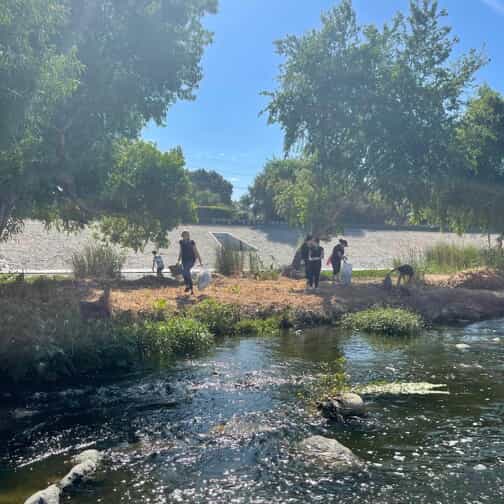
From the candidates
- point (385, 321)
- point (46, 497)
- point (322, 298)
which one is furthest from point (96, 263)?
point (46, 497)

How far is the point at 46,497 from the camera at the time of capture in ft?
15.5

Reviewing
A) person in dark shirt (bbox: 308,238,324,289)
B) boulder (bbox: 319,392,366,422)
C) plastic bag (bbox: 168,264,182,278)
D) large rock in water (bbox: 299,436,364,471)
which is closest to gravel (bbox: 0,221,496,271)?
plastic bag (bbox: 168,264,182,278)

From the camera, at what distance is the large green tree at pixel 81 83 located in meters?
8.18

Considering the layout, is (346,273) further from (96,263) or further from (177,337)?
(96,263)

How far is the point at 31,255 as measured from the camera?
24828 millimetres

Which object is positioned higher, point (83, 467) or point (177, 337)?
point (177, 337)

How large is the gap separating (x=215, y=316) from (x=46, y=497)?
804cm

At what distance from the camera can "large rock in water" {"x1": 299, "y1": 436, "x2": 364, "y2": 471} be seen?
551 centimetres

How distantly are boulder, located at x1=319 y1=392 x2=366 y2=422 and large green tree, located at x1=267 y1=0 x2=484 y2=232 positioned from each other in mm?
14252

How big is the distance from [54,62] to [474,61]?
57.8ft

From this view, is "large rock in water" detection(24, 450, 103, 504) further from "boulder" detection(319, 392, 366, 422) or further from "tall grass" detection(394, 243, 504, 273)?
"tall grass" detection(394, 243, 504, 273)

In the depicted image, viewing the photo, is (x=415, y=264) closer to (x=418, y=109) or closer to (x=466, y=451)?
(x=418, y=109)

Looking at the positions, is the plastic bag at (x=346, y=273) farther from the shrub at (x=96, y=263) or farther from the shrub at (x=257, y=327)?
the shrub at (x=96, y=263)

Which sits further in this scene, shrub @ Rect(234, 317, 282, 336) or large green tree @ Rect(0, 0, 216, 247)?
shrub @ Rect(234, 317, 282, 336)
